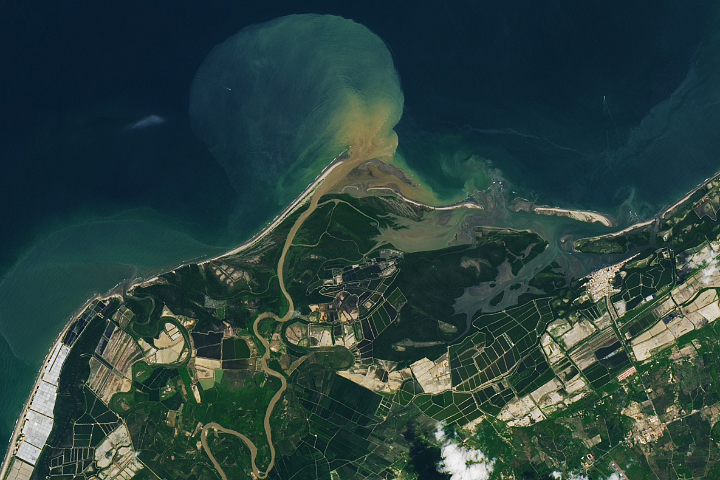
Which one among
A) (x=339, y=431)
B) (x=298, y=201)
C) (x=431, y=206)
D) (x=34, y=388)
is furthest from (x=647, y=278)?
(x=34, y=388)

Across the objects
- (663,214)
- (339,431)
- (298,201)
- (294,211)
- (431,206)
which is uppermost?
(298,201)

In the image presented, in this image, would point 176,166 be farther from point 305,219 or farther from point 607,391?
point 607,391

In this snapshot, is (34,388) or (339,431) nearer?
(339,431)

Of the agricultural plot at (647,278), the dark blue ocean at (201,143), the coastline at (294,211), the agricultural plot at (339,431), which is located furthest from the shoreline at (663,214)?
the agricultural plot at (339,431)

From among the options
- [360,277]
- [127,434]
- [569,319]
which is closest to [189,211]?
[360,277]

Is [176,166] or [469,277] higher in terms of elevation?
[176,166]

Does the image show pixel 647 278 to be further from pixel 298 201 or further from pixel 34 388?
pixel 34 388

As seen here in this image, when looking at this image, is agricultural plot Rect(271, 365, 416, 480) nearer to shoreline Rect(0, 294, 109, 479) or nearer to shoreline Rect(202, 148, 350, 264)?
shoreline Rect(202, 148, 350, 264)

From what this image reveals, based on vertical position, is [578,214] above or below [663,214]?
above

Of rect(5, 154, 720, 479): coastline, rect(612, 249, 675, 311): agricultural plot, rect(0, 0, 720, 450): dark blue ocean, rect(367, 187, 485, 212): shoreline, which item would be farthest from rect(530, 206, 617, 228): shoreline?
rect(367, 187, 485, 212): shoreline

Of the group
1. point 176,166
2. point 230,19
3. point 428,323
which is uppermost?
point 230,19
